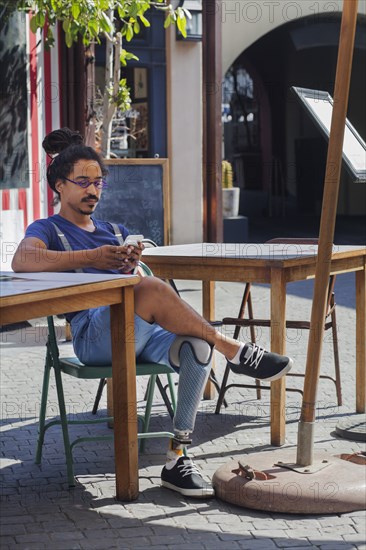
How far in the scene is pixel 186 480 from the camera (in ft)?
15.0

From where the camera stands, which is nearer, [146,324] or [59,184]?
[146,324]

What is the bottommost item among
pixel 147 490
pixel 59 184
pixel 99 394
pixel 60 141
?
pixel 147 490

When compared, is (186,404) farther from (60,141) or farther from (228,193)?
(228,193)

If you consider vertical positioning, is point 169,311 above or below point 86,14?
below

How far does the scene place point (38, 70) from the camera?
9.94 m

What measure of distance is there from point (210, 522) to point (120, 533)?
355 mm

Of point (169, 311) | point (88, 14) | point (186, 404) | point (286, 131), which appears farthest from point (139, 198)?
point (286, 131)

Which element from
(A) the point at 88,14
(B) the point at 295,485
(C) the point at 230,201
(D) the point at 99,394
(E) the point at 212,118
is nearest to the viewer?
(B) the point at 295,485

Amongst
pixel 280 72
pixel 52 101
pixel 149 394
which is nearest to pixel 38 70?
pixel 52 101

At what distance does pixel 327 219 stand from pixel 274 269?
2.67 feet

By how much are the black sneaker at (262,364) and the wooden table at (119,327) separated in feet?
1.63

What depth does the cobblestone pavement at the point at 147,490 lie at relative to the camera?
4.07 m

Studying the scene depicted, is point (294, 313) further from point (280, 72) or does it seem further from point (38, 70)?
point (280, 72)

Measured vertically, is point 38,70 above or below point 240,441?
above
